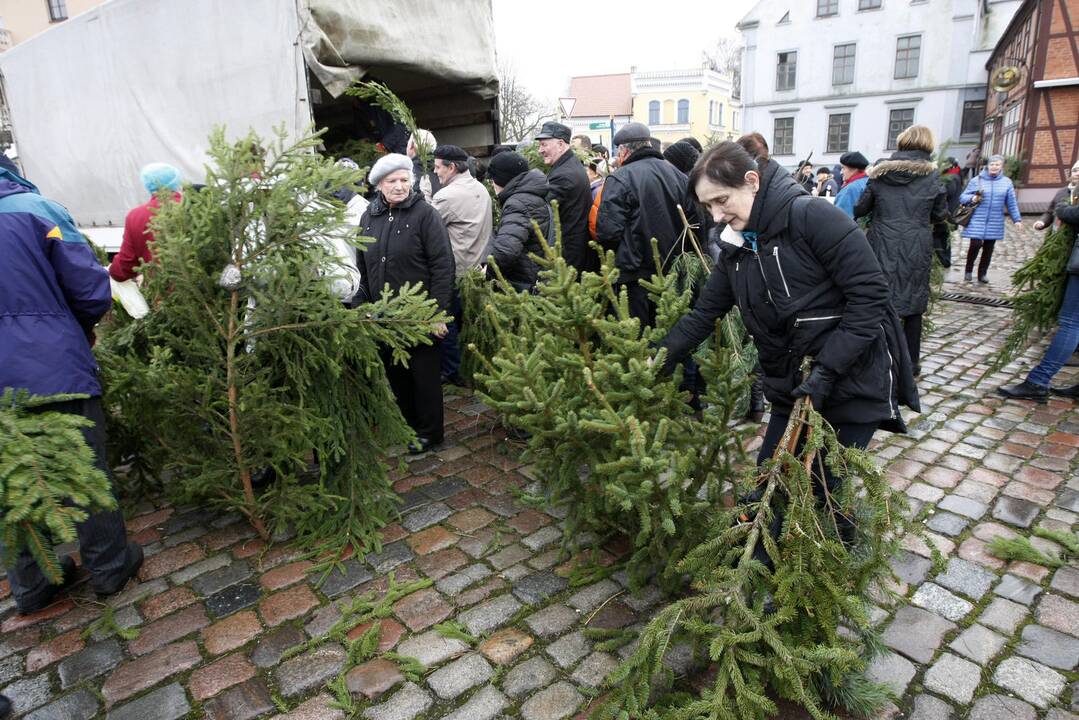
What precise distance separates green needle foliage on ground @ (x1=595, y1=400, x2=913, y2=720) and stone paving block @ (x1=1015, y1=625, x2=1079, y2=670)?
776 mm

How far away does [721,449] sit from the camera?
2953mm

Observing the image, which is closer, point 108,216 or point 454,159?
point 454,159

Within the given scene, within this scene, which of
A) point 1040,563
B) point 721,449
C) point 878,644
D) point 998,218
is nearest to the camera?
point 878,644

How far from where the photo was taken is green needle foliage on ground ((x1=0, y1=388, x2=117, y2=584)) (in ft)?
6.22

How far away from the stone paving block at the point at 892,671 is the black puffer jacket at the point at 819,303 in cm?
92

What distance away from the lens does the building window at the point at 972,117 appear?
33.9m

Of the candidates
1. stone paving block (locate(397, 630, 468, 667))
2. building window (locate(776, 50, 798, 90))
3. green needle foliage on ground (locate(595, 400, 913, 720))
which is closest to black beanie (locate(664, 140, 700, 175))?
green needle foliage on ground (locate(595, 400, 913, 720))

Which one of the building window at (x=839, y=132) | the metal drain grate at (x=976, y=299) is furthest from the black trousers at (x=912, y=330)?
the building window at (x=839, y=132)

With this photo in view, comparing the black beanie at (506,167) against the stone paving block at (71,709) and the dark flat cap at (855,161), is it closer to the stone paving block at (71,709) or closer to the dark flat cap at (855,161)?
the dark flat cap at (855,161)

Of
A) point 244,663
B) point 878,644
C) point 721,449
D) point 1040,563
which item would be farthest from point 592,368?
point 1040,563

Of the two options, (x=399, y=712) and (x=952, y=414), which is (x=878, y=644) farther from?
(x=952, y=414)

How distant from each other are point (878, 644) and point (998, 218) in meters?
9.59

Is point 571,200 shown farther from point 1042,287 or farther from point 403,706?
point 1042,287

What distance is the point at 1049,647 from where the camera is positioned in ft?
8.86
